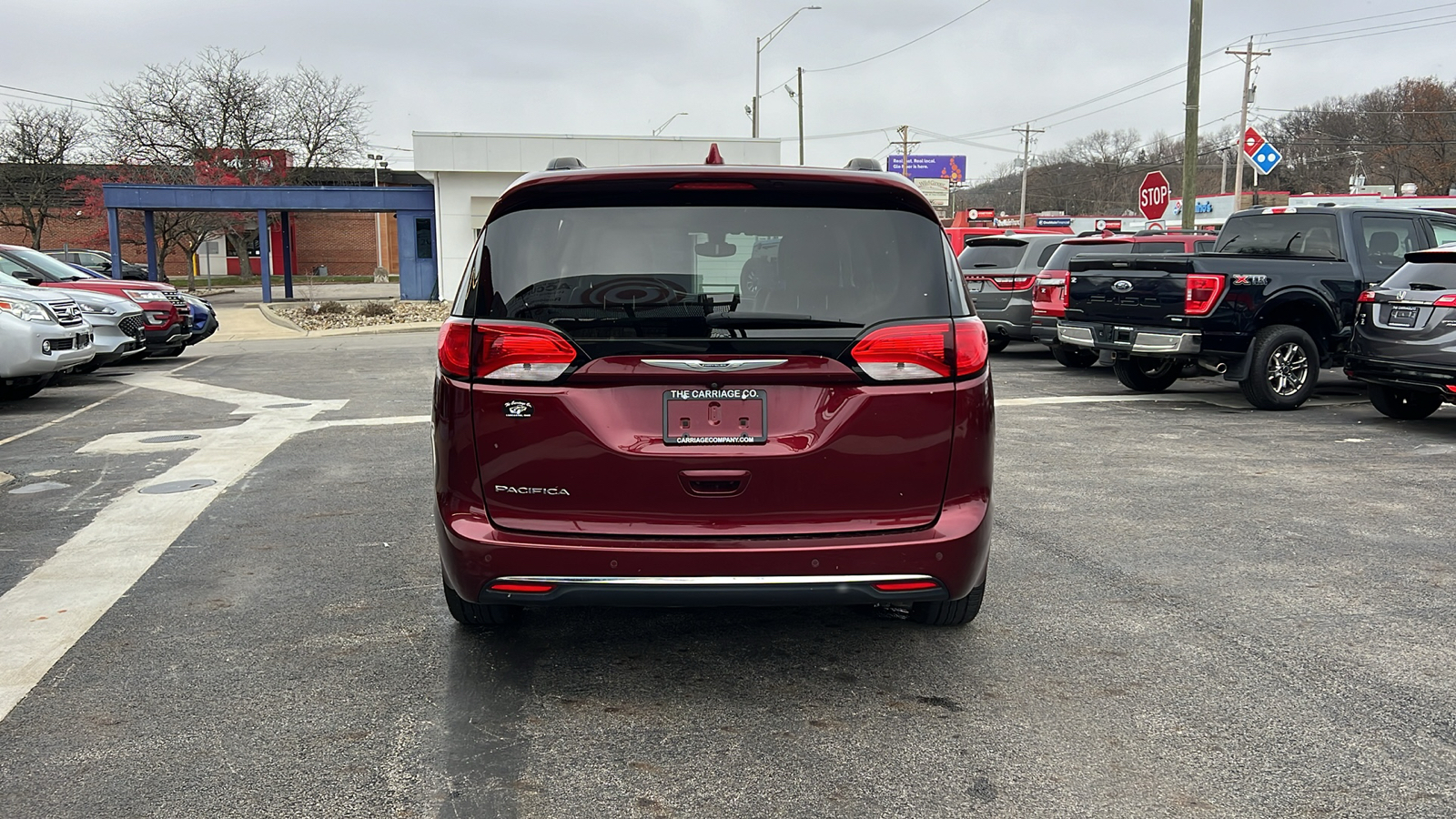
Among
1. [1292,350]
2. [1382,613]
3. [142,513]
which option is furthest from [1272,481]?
[142,513]

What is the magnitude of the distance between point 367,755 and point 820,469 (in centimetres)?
162

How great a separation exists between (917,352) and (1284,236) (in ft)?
31.2

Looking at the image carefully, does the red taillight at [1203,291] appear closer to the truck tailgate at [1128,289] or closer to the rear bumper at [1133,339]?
the truck tailgate at [1128,289]

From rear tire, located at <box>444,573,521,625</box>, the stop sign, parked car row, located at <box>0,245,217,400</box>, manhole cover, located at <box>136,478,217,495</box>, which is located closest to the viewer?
rear tire, located at <box>444,573,521,625</box>

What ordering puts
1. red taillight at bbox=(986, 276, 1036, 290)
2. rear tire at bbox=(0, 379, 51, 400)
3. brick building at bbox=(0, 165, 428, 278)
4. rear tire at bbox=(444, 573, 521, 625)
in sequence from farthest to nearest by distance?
brick building at bbox=(0, 165, 428, 278)
red taillight at bbox=(986, 276, 1036, 290)
rear tire at bbox=(0, 379, 51, 400)
rear tire at bbox=(444, 573, 521, 625)

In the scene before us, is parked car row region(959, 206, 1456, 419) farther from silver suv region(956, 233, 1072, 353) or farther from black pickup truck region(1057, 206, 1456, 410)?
silver suv region(956, 233, 1072, 353)

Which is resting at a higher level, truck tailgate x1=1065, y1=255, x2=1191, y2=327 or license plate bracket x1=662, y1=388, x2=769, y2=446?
truck tailgate x1=1065, y1=255, x2=1191, y2=327

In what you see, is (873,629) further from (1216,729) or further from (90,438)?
(90,438)

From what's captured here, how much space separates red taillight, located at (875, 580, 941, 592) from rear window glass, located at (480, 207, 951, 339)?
0.81m

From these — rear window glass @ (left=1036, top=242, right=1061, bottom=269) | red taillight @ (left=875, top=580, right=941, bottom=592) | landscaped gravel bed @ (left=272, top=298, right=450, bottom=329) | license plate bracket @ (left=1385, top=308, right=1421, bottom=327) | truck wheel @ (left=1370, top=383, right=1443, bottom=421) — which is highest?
rear window glass @ (left=1036, top=242, right=1061, bottom=269)

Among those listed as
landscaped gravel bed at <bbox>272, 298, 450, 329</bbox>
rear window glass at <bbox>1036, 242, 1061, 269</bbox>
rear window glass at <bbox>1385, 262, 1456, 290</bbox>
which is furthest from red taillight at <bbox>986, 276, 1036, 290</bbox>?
landscaped gravel bed at <bbox>272, 298, 450, 329</bbox>

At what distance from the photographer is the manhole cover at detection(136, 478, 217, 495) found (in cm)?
732

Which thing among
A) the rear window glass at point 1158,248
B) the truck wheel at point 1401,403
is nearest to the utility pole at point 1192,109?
the rear window glass at point 1158,248

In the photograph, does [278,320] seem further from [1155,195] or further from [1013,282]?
[1155,195]
